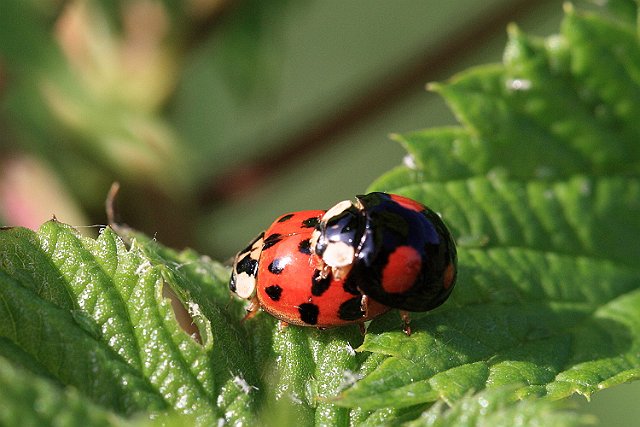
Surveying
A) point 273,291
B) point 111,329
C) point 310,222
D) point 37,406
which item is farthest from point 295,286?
point 37,406

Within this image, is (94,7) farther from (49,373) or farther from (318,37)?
(318,37)

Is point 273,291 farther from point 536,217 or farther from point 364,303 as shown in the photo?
point 536,217

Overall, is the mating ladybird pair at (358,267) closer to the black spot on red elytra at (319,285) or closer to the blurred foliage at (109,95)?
the black spot on red elytra at (319,285)

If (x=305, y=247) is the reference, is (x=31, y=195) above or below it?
above

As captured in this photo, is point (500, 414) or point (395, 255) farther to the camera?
point (395, 255)

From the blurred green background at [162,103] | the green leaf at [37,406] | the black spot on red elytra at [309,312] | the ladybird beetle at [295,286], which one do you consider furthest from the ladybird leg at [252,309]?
the blurred green background at [162,103]

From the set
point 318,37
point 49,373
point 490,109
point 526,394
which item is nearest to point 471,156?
point 490,109

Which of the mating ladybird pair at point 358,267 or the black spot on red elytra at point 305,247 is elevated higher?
the black spot on red elytra at point 305,247
